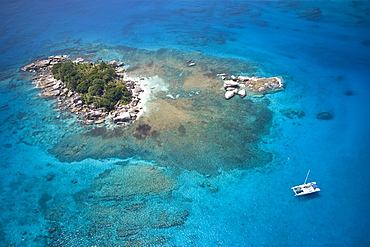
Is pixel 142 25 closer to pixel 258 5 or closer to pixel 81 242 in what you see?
pixel 258 5

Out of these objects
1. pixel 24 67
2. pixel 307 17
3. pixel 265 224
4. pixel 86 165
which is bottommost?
pixel 265 224

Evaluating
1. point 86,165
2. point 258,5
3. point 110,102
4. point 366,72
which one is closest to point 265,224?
point 86,165

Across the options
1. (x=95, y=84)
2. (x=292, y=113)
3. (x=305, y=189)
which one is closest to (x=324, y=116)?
(x=292, y=113)

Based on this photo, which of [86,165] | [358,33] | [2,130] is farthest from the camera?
[358,33]

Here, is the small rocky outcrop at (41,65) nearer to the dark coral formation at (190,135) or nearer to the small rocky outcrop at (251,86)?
the dark coral formation at (190,135)

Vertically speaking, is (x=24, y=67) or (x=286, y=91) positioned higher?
(x=24, y=67)

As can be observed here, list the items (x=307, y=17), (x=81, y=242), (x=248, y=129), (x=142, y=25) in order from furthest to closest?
1. (x=142, y=25)
2. (x=307, y=17)
3. (x=248, y=129)
4. (x=81, y=242)
